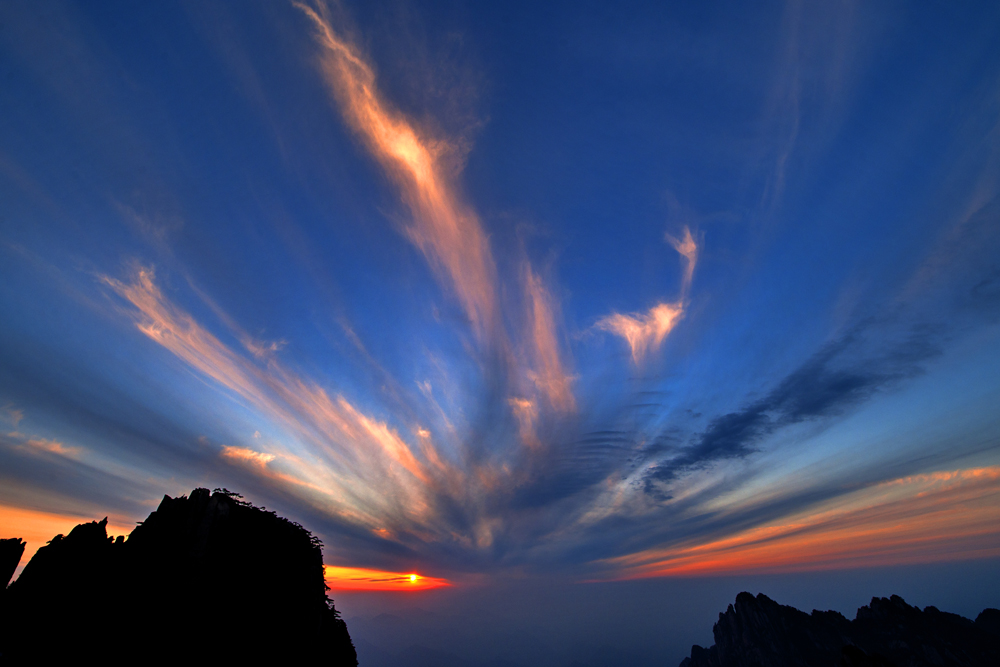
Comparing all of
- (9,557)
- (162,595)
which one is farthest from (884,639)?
(9,557)

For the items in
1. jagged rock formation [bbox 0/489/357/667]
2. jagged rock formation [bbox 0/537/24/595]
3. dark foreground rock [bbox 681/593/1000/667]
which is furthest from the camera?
dark foreground rock [bbox 681/593/1000/667]

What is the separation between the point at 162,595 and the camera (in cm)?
2395

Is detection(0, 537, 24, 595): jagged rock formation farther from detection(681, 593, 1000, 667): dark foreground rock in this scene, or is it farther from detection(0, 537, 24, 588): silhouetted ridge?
detection(681, 593, 1000, 667): dark foreground rock

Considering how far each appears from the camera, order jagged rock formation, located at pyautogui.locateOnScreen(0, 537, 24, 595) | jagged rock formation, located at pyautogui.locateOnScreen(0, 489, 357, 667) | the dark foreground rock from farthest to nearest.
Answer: the dark foreground rock → jagged rock formation, located at pyautogui.locateOnScreen(0, 537, 24, 595) → jagged rock formation, located at pyautogui.locateOnScreen(0, 489, 357, 667)

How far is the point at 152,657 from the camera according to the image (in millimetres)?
22844

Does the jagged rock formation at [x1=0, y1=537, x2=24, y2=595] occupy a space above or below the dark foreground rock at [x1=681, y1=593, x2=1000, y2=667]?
above

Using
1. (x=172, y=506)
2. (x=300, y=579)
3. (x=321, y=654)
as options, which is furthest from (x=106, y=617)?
(x=321, y=654)

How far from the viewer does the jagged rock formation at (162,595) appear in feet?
72.6

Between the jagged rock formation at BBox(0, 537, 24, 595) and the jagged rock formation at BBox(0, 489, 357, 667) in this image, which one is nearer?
the jagged rock formation at BBox(0, 489, 357, 667)

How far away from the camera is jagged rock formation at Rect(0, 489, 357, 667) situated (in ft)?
72.6

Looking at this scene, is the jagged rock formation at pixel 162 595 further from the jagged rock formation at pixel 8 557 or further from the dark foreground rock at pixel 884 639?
the dark foreground rock at pixel 884 639

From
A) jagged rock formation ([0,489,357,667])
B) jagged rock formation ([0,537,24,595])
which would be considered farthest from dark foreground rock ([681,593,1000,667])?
jagged rock formation ([0,537,24,595])

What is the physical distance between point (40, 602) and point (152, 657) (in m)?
7.64

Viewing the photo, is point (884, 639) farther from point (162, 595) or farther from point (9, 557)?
point (9, 557)
